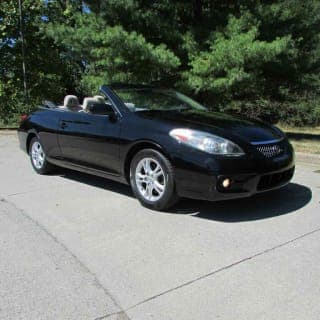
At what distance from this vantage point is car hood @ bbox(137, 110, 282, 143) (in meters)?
5.02

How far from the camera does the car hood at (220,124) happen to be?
502 centimetres

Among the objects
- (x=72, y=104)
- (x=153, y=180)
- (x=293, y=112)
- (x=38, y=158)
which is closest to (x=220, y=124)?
(x=153, y=180)

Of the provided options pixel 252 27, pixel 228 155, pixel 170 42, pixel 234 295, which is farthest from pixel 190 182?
pixel 170 42

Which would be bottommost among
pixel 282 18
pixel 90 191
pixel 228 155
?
pixel 90 191

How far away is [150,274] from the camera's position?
365 centimetres

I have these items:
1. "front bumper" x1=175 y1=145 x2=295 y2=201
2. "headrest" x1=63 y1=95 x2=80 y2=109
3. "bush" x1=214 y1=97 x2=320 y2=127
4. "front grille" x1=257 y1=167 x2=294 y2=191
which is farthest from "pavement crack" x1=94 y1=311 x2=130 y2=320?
"bush" x1=214 y1=97 x2=320 y2=127

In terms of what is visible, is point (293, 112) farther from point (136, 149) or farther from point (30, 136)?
point (136, 149)

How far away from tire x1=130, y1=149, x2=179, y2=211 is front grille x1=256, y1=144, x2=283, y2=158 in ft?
3.25

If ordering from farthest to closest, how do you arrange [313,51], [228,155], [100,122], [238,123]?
[313,51] → [100,122] → [238,123] → [228,155]

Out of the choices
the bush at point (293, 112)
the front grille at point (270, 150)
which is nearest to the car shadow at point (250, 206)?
the front grille at point (270, 150)

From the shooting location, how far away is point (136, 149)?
216 inches

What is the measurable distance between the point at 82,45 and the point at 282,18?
4770 mm

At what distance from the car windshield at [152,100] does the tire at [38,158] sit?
1963 millimetres

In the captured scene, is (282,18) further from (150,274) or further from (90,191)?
(150,274)
